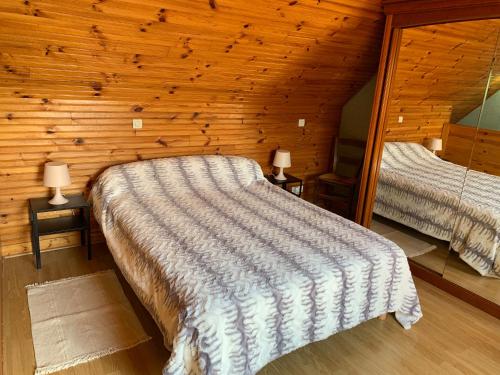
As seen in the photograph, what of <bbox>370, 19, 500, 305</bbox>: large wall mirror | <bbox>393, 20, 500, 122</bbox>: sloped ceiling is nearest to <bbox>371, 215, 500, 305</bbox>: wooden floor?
<bbox>370, 19, 500, 305</bbox>: large wall mirror

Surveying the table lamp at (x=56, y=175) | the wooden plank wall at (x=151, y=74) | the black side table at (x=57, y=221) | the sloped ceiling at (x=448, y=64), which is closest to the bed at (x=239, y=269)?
the black side table at (x=57, y=221)

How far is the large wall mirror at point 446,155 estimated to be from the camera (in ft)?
Answer: 8.68

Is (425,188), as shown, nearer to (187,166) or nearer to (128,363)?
(187,166)

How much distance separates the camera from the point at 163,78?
299 centimetres

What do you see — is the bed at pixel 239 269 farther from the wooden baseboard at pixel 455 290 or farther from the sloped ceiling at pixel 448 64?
the sloped ceiling at pixel 448 64

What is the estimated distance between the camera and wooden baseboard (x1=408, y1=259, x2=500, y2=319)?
2.61 metres

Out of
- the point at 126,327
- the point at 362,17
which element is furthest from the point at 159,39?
the point at 126,327

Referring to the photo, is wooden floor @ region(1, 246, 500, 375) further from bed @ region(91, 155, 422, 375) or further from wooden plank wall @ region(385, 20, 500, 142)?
wooden plank wall @ region(385, 20, 500, 142)

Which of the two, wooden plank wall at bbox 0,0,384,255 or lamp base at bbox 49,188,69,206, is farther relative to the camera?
lamp base at bbox 49,188,69,206

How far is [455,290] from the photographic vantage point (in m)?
2.80

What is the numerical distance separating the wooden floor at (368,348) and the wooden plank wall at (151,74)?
3.32 ft

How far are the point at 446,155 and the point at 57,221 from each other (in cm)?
310

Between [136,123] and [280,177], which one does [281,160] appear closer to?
[280,177]

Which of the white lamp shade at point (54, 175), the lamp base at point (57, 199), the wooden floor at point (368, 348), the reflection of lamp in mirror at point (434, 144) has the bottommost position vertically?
the wooden floor at point (368, 348)
